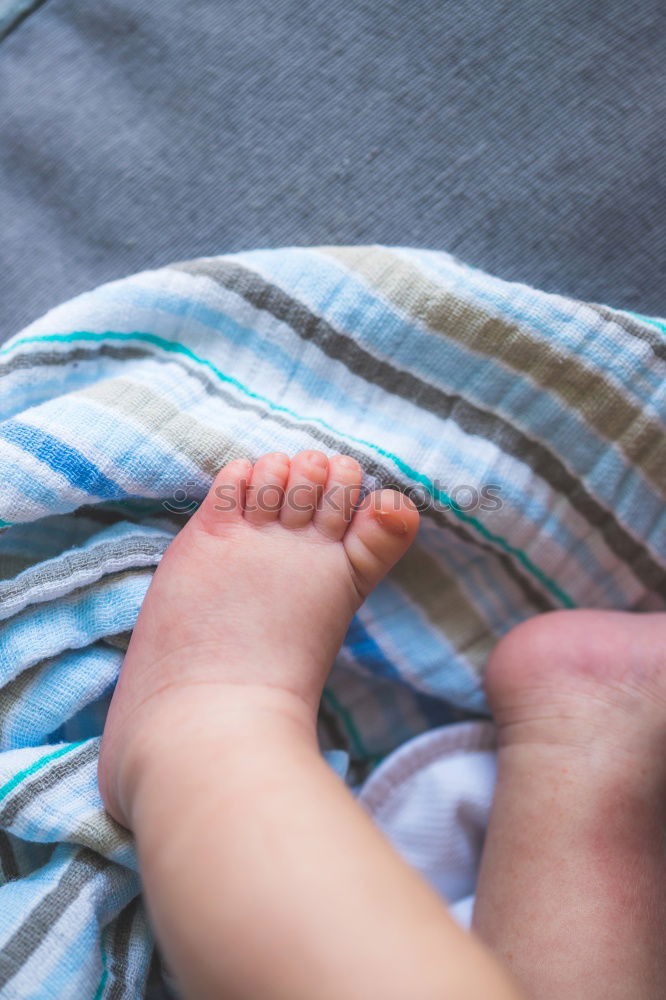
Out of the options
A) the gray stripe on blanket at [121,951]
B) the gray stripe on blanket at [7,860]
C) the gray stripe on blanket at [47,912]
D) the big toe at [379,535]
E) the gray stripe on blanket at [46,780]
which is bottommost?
the gray stripe on blanket at [121,951]

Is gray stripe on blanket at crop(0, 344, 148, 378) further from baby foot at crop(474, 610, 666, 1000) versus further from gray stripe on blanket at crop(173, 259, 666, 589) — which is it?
baby foot at crop(474, 610, 666, 1000)

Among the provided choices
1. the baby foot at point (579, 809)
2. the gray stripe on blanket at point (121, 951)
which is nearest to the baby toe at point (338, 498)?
the baby foot at point (579, 809)

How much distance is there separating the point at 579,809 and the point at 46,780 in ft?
1.36

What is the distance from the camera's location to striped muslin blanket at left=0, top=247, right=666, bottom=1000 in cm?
58

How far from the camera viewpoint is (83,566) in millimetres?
597

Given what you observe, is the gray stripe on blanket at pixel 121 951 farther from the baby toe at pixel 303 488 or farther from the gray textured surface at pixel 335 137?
the gray textured surface at pixel 335 137

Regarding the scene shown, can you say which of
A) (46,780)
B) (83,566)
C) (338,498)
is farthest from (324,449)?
(46,780)

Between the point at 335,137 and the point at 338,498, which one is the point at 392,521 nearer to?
the point at 338,498

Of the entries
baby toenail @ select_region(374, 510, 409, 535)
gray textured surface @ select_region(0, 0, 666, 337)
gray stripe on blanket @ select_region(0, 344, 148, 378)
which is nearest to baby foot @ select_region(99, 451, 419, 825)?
baby toenail @ select_region(374, 510, 409, 535)

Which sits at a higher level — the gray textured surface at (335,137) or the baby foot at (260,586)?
the gray textured surface at (335,137)

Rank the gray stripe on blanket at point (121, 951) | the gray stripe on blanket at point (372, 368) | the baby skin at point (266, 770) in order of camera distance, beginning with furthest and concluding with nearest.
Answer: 1. the gray stripe on blanket at point (372, 368)
2. the gray stripe on blanket at point (121, 951)
3. the baby skin at point (266, 770)

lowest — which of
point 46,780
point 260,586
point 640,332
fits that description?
point 46,780

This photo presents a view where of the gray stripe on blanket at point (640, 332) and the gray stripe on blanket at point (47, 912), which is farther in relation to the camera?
the gray stripe on blanket at point (640, 332)

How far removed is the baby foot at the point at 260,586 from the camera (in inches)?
21.6
